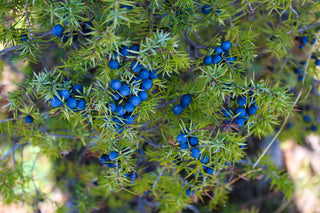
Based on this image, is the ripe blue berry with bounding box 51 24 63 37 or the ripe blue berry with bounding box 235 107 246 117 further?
the ripe blue berry with bounding box 235 107 246 117

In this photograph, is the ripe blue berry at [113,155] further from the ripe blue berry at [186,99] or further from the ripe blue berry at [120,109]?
the ripe blue berry at [186,99]

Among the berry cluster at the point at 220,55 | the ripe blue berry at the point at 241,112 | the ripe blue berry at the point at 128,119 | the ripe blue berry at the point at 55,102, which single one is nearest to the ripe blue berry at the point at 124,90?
the ripe blue berry at the point at 128,119

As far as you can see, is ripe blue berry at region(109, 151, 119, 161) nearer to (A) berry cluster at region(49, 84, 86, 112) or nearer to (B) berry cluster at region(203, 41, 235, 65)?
(A) berry cluster at region(49, 84, 86, 112)

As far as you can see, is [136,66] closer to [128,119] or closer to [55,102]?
[128,119]

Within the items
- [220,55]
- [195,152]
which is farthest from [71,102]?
[220,55]

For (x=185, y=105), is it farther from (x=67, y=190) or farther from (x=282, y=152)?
(x=282, y=152)

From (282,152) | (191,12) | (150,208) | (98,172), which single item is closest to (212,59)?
(191,12)

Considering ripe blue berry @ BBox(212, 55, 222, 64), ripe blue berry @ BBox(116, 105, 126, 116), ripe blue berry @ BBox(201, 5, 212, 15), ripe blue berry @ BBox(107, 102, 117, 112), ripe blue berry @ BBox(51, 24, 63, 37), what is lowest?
ripe blue berry @ BBox(116, 105, 126, 116)

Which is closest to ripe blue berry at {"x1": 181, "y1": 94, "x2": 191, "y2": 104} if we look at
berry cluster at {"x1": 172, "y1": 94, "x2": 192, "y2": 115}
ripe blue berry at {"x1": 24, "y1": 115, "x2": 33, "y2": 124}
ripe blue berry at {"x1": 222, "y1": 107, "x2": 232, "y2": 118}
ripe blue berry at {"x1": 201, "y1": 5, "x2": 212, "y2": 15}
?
berry cluster at {"x1": 172, "y1": 94, "x2": 192, "y2": 115}
